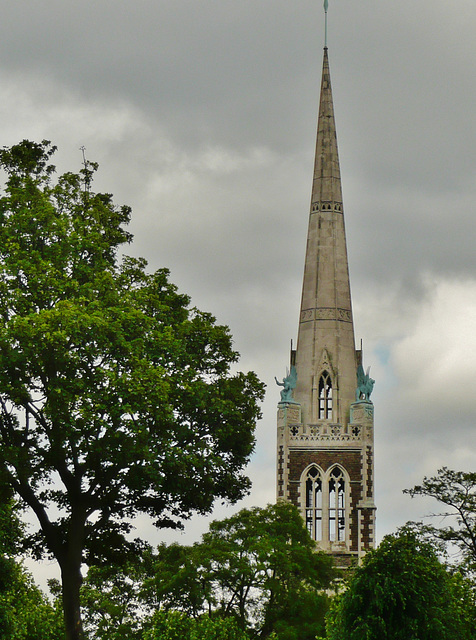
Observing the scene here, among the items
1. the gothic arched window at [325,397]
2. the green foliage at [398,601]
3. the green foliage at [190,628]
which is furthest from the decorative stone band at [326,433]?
the green foliage at [398,601]

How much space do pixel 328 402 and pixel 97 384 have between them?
3907 cm

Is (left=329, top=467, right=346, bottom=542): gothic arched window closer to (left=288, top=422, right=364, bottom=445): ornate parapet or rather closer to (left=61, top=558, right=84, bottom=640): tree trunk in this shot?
→ (left=288, top=422, right=364, bottom=445): ornate parapet

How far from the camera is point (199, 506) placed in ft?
130

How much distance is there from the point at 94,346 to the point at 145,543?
7.19 metres

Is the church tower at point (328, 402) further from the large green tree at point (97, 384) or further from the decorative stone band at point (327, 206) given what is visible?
the large green tree at point (97, 384)

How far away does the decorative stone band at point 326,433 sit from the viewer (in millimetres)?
72312

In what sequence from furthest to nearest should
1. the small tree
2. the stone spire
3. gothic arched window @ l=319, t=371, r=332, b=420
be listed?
the stone spire → gothic arched window @ l=319, t=371, r=332, b=420 → the small tree

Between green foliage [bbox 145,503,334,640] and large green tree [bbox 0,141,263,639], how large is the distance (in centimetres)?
930

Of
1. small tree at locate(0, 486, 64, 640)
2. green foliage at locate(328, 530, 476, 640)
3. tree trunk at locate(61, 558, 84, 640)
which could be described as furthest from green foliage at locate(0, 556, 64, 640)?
green foliage at locate(328, 530, 476, 640)

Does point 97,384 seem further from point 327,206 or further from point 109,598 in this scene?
point 327,206

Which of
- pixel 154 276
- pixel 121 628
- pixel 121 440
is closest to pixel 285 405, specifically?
pixel 121 628

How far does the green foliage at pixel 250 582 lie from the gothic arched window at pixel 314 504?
19231 mm

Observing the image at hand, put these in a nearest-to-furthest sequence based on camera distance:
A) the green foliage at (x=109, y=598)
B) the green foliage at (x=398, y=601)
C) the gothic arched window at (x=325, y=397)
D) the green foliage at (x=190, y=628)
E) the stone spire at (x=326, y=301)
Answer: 1. the green foliage at (x=398, y=601)
2. the green foliage at (x=190, y=628)
3. the green foliage at (x=109, y=598)
4. the gothic arched window at (x=325, y=397)
5. the stone spire at (x=326, y=301)

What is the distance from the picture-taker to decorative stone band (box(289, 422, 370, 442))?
72312 mm
